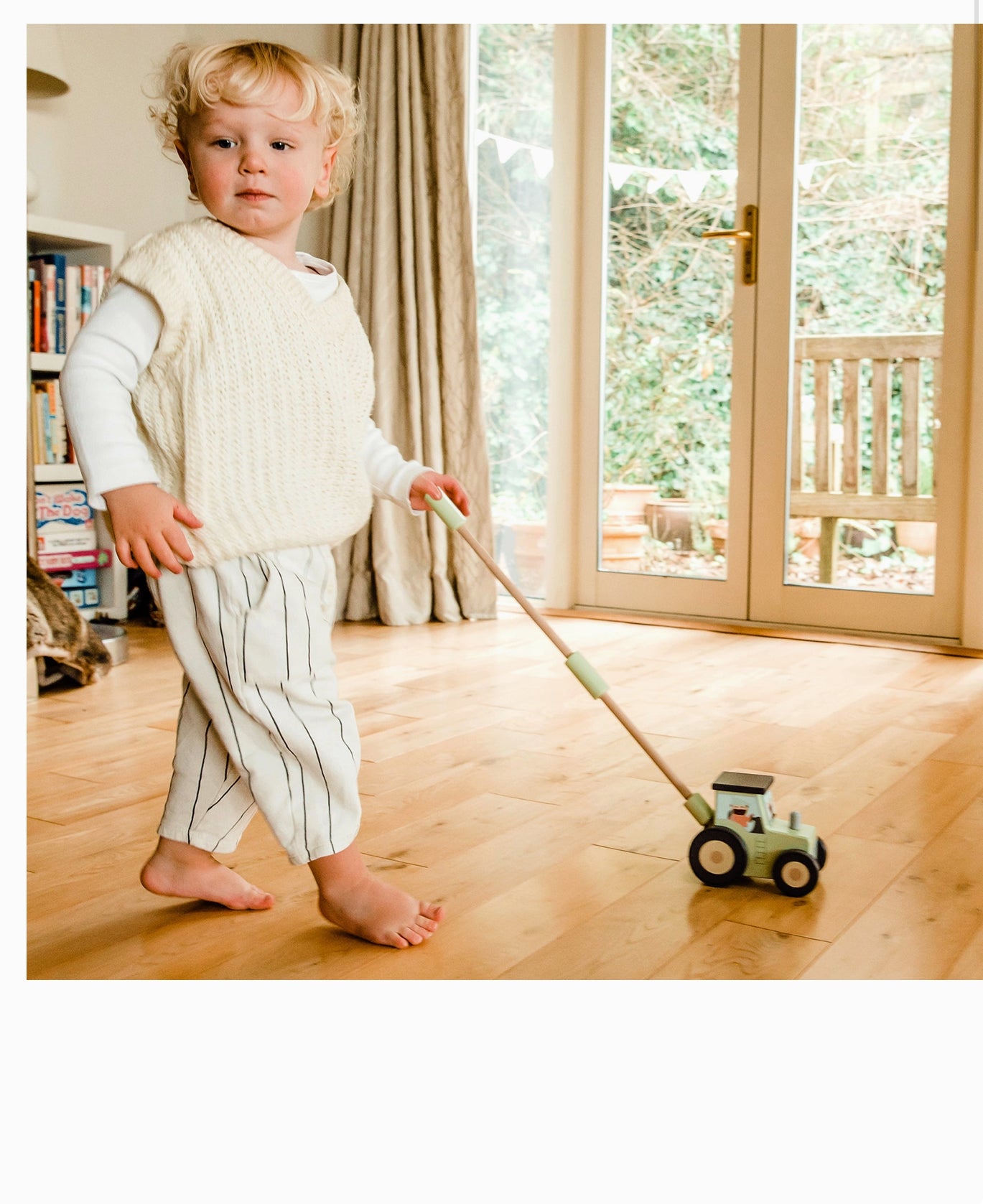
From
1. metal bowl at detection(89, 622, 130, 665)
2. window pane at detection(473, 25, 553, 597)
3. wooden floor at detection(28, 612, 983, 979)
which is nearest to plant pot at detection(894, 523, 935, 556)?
wooden floor at detection(28, 612, 983, 979)

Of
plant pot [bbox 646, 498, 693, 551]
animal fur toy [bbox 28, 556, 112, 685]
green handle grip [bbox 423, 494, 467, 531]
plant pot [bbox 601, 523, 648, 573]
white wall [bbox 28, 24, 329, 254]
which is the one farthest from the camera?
plant pot [bbox 601, 523, 648, 573]

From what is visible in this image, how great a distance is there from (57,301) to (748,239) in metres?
1.91

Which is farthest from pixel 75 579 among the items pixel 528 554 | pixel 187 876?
pixel 187 876

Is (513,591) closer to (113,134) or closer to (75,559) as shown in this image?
(75,559)

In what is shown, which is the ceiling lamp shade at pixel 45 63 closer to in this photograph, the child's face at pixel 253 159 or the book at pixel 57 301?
the book at pixel 57 301

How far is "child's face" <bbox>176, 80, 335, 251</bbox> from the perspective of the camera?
1.11 meters

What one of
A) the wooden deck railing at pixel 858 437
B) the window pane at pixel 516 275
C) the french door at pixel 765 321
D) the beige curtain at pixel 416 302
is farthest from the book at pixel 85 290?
the wooden deck railing at pixel 858 437

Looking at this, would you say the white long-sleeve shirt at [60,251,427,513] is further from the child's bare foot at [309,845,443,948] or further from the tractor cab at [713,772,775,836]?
the tractor cab at [713,772,775,836]

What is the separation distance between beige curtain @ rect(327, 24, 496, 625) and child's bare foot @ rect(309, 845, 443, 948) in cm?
223

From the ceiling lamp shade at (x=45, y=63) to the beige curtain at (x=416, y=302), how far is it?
32.2 inches

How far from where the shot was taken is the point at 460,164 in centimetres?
344
